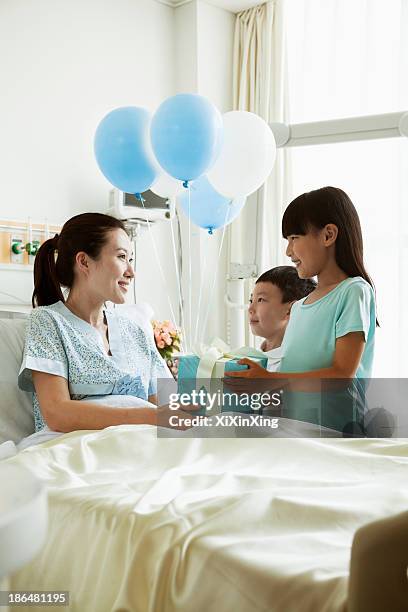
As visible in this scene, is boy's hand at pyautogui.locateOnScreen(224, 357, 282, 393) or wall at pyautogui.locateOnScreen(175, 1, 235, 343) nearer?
boy's hand at pyautogui.locateOnScreen(224, 357, 282, 393)

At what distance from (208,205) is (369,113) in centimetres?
138

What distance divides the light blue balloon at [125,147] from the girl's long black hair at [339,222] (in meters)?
0.71

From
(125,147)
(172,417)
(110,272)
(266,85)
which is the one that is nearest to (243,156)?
(125,147)

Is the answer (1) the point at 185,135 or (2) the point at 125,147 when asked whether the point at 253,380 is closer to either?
(1) the point at 185,135

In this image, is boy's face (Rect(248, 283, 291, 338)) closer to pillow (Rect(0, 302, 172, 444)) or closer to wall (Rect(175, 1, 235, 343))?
pillow (Rect(0, 302, 172, 444))

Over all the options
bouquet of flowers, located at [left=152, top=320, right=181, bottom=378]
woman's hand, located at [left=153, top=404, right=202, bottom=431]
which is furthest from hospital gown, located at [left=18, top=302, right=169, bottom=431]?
bouquet of flowers, located at [left=152, top=320, right=181, bottom=378]

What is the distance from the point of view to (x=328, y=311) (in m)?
1.98

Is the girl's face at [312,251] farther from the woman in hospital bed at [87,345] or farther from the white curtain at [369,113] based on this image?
the white curtain at [369,113]

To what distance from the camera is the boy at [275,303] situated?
8.29ft

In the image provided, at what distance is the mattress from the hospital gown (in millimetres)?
398

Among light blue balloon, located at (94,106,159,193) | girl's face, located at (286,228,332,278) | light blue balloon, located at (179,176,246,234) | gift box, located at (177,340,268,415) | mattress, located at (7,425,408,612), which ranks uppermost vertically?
light blue balloon, located at (94,106,159,193)

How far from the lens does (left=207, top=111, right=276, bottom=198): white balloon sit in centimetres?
245

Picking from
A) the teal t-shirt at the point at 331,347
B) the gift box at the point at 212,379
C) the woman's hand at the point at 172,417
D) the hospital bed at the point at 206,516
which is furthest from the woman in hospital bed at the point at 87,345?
the teal t-shirt at the point at 331,347

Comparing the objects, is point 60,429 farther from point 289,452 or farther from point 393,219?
point 393,219
